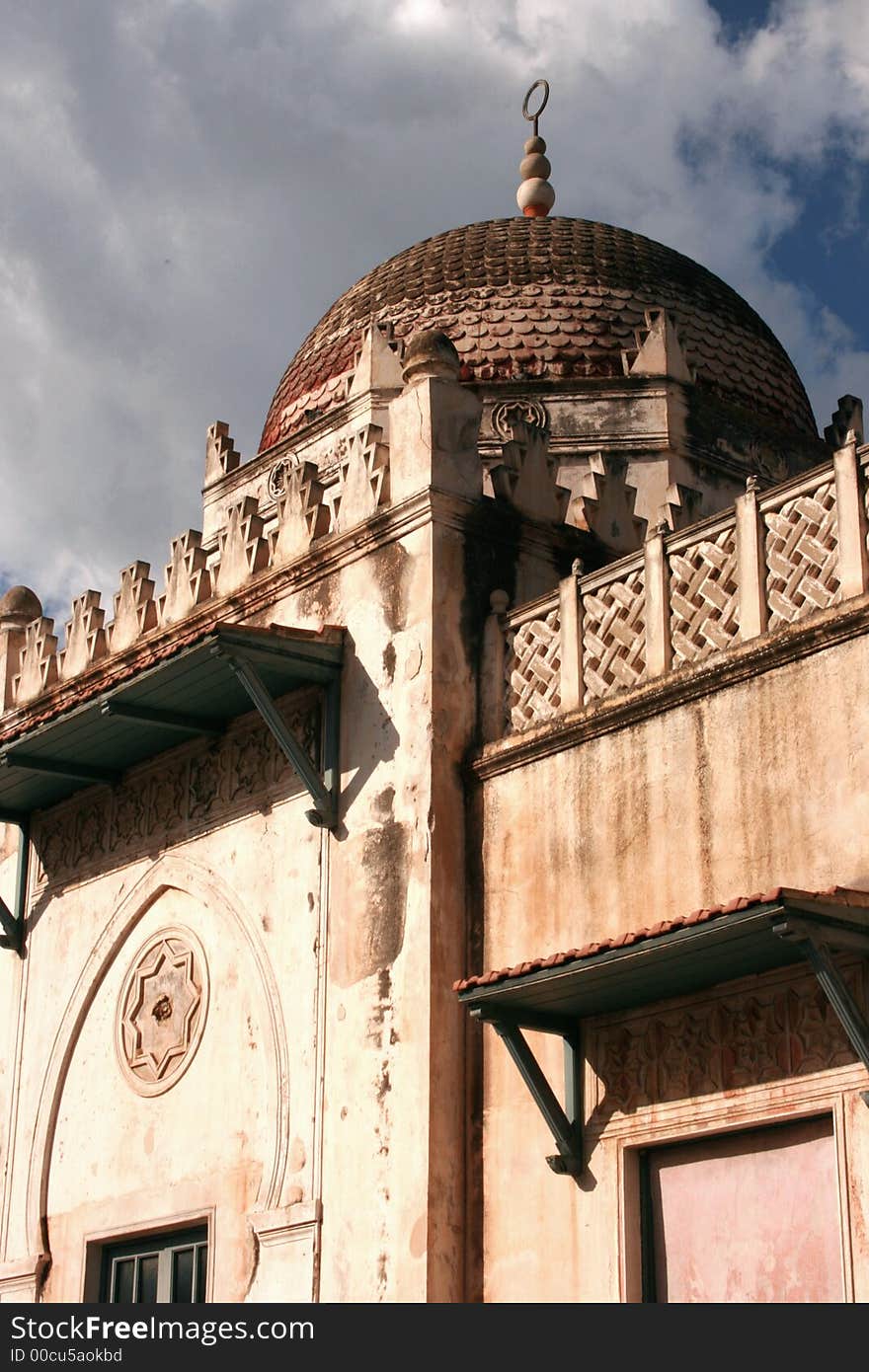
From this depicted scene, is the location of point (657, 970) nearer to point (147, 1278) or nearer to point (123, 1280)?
point (147, 1278)

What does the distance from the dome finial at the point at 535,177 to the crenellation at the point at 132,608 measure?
6680mm

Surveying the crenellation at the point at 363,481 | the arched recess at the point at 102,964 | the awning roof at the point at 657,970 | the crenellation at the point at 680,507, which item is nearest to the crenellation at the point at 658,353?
the crenellation at the point at 680,507

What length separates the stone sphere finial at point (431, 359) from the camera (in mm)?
12992

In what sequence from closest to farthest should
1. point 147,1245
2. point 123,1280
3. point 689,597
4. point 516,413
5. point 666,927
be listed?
point 666,927 → point 689,597 → point 147,1245 → point 123,1280 → point 516,413

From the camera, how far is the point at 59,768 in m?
14.5

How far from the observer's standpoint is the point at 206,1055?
13.1 meters

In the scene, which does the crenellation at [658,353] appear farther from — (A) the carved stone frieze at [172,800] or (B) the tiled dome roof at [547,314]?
(A) the carved stone frieze at [172,800]

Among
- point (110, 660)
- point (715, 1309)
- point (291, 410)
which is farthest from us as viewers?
point (291, 410)

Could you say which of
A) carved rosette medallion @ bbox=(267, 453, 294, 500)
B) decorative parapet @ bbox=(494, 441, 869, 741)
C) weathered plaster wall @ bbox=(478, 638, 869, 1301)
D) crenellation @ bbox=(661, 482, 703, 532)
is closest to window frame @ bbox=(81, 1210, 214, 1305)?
weathered plaster wall @ bbox=(478, 638, 869, 1301)

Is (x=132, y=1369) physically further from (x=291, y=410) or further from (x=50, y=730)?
(x=291, y=410)

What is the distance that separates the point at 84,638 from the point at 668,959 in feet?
22.8

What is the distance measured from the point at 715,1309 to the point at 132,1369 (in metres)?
2.69

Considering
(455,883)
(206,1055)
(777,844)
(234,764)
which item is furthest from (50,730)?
(777,844)

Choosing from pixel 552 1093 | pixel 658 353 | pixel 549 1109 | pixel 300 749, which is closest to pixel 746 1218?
pixel 549 1109
